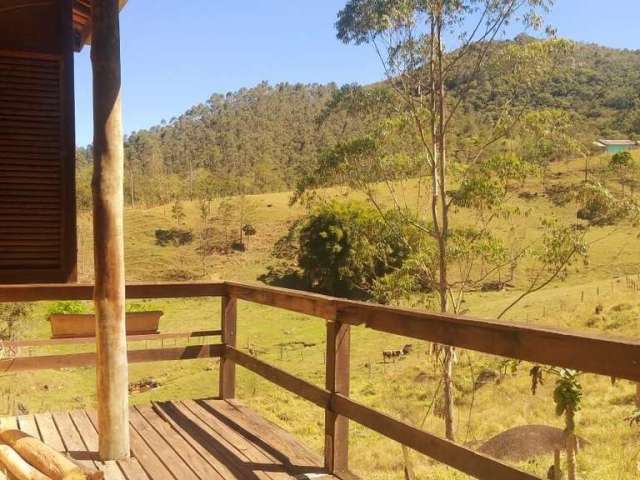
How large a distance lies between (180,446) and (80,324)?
1.29 m

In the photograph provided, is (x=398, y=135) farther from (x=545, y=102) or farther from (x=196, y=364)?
(x=196, y=364)

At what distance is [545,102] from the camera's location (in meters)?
15.8

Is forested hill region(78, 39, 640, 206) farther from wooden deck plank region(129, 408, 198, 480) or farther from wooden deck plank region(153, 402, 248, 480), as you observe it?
wooden deck plank region(129, 408, 198, 480)

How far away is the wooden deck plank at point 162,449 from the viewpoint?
10.00 ft

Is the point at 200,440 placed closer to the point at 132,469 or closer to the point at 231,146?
the point at 132,469

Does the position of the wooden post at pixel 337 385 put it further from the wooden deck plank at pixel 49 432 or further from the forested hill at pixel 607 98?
the forested hill at pixel 607 98

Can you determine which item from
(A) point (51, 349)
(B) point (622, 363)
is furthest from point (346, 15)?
(A) point (51, 349)

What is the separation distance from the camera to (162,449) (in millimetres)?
3398

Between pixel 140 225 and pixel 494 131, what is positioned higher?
pixel 494 131

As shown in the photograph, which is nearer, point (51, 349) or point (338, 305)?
point (338, 305)

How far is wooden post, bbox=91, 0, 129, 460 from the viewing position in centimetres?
314

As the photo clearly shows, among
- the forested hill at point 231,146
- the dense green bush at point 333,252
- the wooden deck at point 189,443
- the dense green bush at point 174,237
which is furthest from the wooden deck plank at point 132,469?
the forested hill at point 231,146

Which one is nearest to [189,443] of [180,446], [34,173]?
[180,446]

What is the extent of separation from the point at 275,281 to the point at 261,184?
23.8 meters
